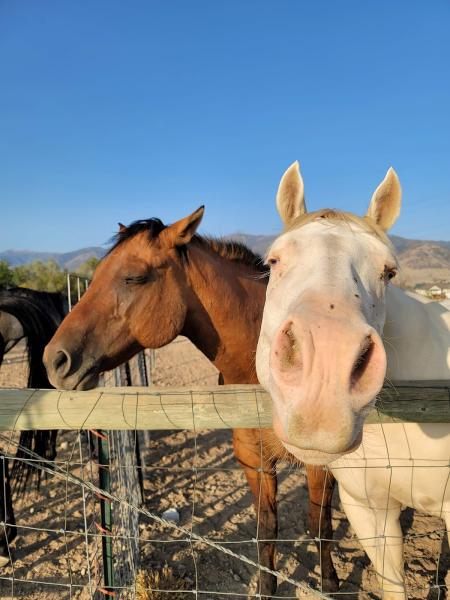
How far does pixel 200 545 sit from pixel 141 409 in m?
2.60

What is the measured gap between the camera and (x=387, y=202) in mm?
1937

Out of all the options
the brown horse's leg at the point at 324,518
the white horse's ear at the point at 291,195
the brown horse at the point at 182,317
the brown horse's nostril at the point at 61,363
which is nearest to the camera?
the white horse's ear at the point at 291,195

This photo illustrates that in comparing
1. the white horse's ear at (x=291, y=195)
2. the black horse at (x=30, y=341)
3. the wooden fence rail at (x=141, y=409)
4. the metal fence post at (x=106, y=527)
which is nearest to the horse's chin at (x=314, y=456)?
the wooden fence rail at (x=141, y=409)

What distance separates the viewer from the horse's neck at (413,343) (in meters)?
1.78

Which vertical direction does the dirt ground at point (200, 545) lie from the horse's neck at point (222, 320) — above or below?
below

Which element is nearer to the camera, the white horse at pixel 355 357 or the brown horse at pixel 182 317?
the white horse at pixel 355 357

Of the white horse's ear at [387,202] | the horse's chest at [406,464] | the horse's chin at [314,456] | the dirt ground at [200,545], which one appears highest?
the white horse's ear at [387,202]

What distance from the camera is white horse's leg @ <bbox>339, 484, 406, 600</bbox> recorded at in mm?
2039

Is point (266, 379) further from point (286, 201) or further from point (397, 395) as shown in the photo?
point (286, 201)

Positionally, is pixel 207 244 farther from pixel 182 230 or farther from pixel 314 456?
pixel 314 456

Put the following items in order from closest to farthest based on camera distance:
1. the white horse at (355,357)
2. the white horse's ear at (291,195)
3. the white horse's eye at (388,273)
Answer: the white horse at (355,357) → the white horse's eye at (388,273) → the white horse's ear at (291,195)

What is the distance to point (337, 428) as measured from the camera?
1.02 meters

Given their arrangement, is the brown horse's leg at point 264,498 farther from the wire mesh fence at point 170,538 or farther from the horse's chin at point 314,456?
the horse's chin at point 314,456

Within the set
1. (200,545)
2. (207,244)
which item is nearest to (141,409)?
(207,244)
